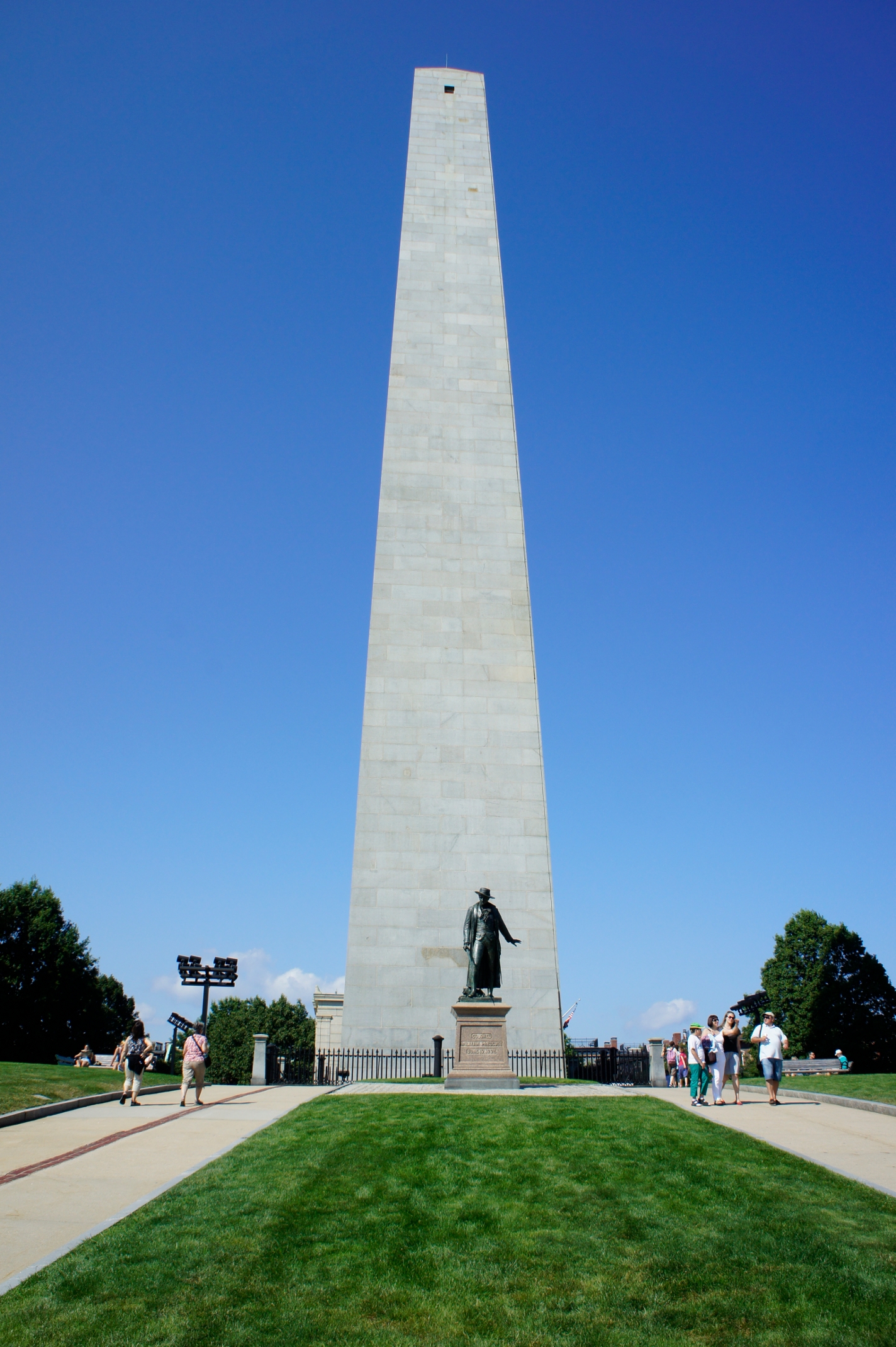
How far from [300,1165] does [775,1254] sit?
5860 mm

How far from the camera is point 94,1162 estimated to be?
39.9 feet

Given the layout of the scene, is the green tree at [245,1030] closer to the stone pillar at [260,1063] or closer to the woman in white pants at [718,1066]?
the stone pillar at [260,1063]

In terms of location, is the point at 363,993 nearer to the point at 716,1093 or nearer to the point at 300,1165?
the point at 716,1093

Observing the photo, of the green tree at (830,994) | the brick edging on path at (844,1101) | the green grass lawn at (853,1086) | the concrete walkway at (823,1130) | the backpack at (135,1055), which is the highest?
the green tree at (830,994)

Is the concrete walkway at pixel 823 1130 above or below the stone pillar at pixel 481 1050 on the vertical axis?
below

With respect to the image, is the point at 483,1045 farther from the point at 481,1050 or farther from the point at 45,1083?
the point at 45,1083

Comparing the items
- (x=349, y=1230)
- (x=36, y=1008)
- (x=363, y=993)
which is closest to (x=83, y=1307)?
(x=349, y=1230)

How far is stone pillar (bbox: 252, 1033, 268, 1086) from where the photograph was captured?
23.7m

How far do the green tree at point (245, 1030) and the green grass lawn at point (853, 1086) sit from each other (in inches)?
2442

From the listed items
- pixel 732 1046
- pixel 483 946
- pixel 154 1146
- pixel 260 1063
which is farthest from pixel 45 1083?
pixel 732 1046

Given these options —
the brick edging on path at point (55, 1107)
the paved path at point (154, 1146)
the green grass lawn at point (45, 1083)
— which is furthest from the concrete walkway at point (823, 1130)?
the green grass lawn at point (45, 1083)

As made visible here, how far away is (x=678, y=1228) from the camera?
9.29 meters

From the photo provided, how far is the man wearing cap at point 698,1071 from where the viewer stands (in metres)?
17.8

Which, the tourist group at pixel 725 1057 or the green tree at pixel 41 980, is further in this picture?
the green tree at pixel 41 980
